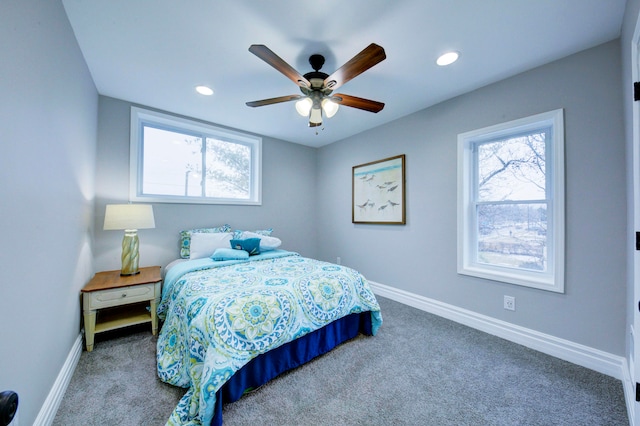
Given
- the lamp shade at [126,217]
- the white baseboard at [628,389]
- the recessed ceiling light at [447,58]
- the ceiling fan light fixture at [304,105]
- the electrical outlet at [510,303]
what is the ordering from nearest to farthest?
the white baseboard at [628,389] < the recessed ceiling light at [447,58] < the ceiling fan light fixture at [304,105] < the electrical outlet at [510,303] < the lamp shade at [126,217]

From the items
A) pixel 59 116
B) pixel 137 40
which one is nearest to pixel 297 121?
pixel 137 40

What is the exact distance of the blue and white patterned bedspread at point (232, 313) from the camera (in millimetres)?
1363

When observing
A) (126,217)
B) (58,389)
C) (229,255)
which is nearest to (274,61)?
(229,255)

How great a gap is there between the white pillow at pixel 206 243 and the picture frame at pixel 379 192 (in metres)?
1.98

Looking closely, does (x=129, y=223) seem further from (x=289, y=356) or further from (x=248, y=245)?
(x=289, y=356)

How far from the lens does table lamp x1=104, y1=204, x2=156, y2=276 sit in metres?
2.36

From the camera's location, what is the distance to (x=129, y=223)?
7.86 feet

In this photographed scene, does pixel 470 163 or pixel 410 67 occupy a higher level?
pixel 410 67

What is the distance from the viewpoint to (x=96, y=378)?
1.72m

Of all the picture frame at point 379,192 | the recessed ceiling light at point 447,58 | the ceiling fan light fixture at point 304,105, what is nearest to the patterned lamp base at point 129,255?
the ceiling fan light fixture at point 304,105

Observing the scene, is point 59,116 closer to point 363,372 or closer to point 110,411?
point 110,411

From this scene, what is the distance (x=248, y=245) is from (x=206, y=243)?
51cm

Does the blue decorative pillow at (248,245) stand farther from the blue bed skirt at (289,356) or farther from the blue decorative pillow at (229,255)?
the blue bed skirt at (289,356)

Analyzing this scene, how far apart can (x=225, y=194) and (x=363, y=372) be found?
9.60 ft
